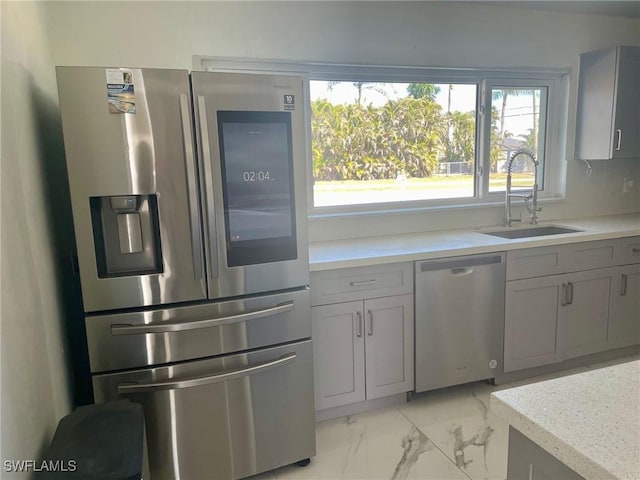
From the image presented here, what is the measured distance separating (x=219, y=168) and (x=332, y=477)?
1498mm

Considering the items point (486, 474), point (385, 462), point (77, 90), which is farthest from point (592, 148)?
point (77, 90)

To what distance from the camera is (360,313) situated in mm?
2418

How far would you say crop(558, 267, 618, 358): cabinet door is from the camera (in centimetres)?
284

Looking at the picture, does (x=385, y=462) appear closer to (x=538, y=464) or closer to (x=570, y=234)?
(x=538, y=464)

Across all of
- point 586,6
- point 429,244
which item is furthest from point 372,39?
point 586,6

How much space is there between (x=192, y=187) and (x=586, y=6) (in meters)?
3.14

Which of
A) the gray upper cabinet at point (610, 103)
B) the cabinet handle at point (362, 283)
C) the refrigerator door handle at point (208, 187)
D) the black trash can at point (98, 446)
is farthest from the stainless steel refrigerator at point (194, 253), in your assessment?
the gray upper cabinet at point (610, 103)

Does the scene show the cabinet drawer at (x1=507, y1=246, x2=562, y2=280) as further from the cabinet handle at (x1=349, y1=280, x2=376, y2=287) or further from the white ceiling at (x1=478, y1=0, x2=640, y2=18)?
the white ceiling at (x1=478, y1=0, x2=640, y2=18)

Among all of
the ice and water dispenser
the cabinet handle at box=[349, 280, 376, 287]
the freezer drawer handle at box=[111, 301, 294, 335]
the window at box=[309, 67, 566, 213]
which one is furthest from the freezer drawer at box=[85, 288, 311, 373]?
the window at box=[309, 67, 566, 213]

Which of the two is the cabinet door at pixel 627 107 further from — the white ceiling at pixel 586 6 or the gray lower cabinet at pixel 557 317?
the gray lower cabinet at pixel 557 317

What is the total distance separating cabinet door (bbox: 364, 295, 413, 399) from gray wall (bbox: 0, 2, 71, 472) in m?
1.48

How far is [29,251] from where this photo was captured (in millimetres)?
1486

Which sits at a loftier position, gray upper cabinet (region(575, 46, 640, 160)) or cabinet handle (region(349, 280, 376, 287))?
gray upper cabinet (region(575, 46, 640, 160))

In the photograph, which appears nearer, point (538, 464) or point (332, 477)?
point (538, 464)
